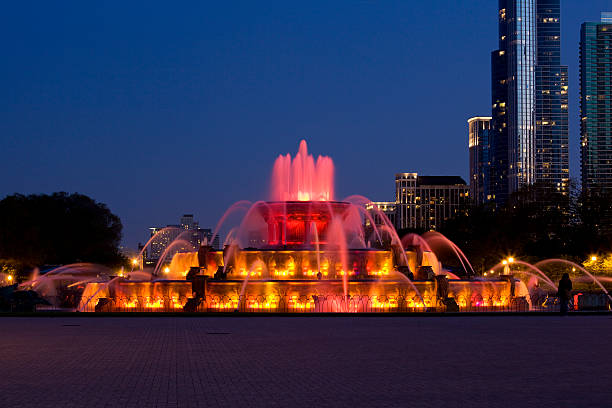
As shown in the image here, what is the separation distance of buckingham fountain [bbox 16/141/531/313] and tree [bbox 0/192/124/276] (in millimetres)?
11946

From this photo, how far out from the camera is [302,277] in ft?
132

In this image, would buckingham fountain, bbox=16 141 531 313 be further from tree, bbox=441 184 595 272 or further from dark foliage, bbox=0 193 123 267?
tree, bbox=441 184 595 272

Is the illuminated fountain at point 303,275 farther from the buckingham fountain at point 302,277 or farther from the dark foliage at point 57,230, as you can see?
the dark foliage at point 57,230

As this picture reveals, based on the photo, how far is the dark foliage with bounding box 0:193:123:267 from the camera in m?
66.2

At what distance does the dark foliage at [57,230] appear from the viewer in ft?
217

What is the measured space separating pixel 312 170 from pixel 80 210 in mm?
40508

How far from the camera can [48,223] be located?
80438 millimetres

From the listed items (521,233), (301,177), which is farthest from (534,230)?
(301,177)
